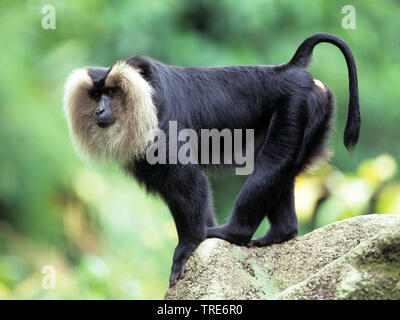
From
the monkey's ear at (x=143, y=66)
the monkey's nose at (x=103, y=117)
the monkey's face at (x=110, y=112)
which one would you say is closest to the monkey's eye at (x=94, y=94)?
the monkey's face at (x=110, y=112)

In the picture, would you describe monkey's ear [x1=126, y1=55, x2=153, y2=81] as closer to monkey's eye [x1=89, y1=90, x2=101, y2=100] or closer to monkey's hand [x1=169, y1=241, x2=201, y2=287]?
monkey's eye [x1=89, y1=90, x2=101, y2=100]

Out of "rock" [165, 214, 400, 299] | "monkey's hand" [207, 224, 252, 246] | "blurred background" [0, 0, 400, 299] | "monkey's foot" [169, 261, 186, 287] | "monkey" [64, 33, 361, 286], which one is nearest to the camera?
"rock" [165, 214, 400, 299]

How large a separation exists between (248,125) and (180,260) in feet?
3.79

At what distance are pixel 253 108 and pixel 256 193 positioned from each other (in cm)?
67

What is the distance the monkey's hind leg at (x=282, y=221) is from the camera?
503cm

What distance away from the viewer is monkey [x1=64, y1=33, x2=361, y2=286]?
4605mm

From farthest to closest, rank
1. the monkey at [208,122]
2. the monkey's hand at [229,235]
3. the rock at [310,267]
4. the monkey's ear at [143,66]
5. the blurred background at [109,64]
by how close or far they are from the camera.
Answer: the blurred background at [109,64] < the monkey's hand at [229,235] < the monkey's ear at [143,66] < the monkey at [208,122] < the rock at [310,267]

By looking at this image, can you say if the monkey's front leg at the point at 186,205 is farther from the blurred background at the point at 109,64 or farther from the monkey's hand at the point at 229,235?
the blurred background at the point at 109,64

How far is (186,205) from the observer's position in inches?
181

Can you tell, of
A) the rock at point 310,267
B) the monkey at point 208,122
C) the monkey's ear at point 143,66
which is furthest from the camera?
the monkey's ear at point 143,66

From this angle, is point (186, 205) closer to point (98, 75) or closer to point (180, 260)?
point (180, 260)

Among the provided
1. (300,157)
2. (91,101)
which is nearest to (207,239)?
(300,157)

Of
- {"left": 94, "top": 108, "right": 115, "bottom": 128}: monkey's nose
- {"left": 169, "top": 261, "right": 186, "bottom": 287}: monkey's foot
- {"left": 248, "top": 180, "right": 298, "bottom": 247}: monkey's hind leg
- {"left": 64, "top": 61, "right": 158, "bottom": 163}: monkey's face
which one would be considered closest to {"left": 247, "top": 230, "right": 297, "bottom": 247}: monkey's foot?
{"left": 248, "top": 180, "right": 298, "bottom": 247}: monkey's hind leg

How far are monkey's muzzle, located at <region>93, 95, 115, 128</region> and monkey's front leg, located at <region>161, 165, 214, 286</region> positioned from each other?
593mm
